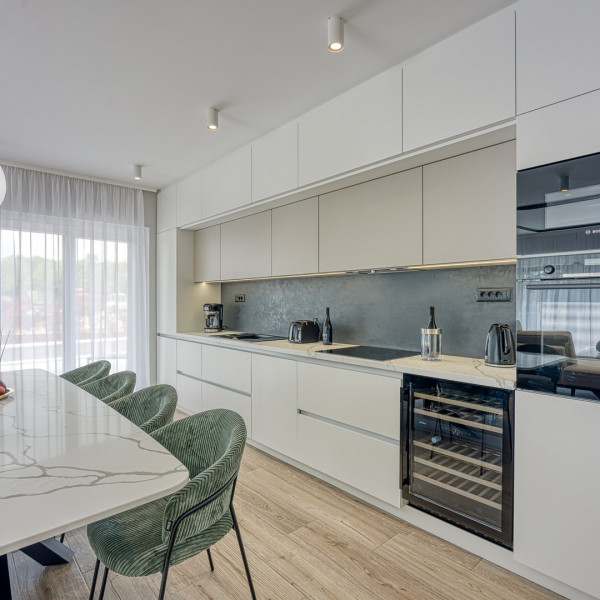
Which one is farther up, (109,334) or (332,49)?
(332,49)

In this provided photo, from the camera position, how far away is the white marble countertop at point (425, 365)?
1843 millimetres

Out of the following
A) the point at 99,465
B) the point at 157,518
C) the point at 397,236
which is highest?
the point at 397,236

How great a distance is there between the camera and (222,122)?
9.89 ft

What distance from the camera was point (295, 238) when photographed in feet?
10.6

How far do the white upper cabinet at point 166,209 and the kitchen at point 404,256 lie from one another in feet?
2.14

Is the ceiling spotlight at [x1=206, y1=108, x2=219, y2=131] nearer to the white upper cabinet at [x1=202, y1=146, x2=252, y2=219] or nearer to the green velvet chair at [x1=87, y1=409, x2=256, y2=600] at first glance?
the white upper cabinet at [x1=202, y1=146, x2=252, y2=219]

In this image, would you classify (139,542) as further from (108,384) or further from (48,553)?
(108,384)

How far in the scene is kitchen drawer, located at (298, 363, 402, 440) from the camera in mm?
2223

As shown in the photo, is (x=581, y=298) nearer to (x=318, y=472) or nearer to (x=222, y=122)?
(x=318, y=472)

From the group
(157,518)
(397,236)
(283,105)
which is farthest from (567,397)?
(283,105)

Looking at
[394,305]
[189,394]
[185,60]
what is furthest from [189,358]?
[185,60]

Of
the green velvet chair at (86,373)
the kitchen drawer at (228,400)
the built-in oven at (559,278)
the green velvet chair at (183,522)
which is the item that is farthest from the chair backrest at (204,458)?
the kitchen drawer at (228,400)

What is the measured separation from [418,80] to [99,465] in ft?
7.53

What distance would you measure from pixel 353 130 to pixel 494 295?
1.32 metres
